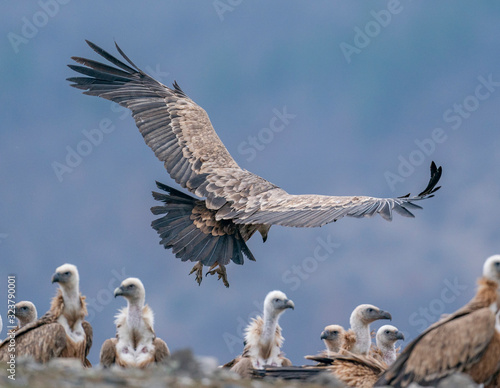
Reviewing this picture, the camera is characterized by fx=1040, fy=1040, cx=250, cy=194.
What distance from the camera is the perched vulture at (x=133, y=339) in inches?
362

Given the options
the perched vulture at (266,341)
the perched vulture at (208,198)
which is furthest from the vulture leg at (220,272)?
the perched vulture at (266,341)

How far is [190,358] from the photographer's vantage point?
6.60 metres

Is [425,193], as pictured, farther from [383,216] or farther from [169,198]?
[169,198]

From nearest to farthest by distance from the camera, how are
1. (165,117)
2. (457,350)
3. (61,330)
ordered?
(457,350)
(61,330)
(165,117)

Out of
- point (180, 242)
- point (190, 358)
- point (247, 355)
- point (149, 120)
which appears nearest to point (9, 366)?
point (190, 358)

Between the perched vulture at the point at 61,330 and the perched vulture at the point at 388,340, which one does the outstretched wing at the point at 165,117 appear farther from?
the perched vulture at the point at 61,330

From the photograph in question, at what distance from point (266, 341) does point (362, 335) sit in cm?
169

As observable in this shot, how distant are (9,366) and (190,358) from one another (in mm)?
1288

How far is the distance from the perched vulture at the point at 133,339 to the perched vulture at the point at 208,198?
2.04 meters

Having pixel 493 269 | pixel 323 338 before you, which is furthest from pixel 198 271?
pixel 493 269

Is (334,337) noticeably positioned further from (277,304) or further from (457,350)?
(457,350)

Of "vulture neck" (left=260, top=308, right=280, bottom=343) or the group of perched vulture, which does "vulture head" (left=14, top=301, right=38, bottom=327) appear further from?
"vulture neck" (left=260, top=308, right=280, bottom=343)

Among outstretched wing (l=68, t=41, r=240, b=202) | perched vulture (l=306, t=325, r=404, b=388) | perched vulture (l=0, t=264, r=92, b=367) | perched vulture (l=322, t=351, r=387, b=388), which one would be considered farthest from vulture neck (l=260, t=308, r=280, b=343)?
outstretched wing (l=68, t=41, r=240, b=202)

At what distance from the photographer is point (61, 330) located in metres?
8.84
